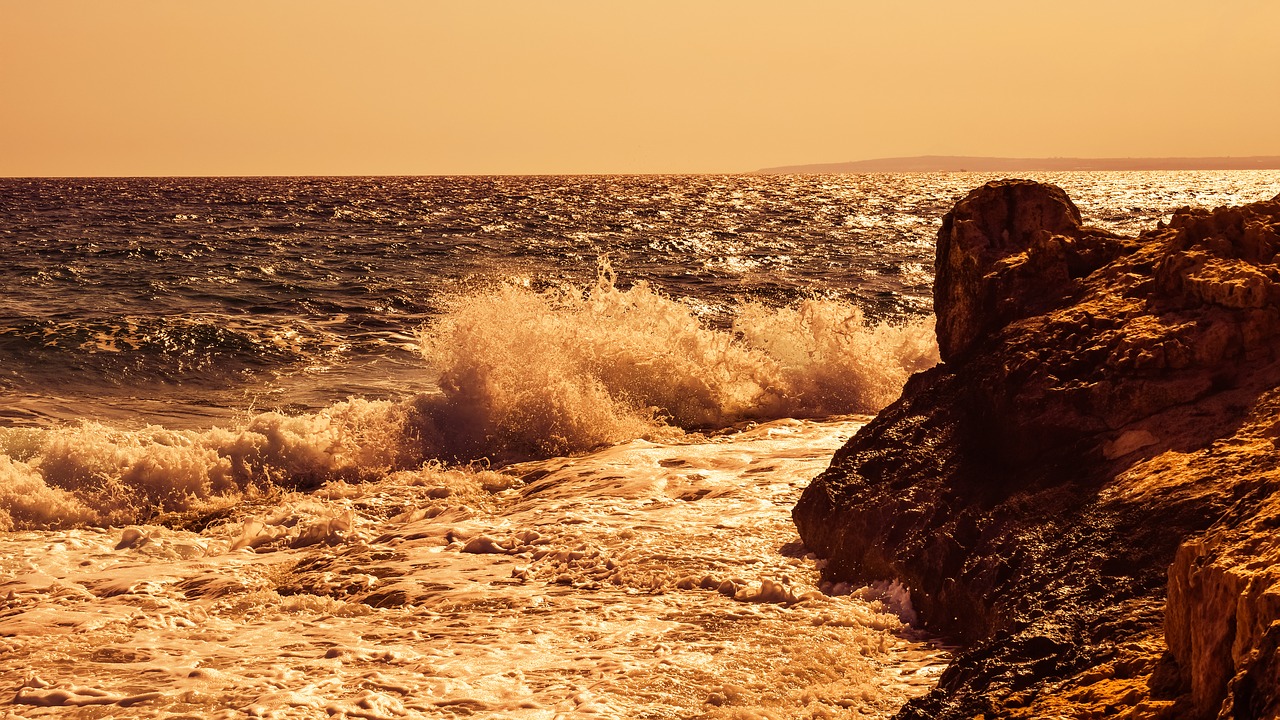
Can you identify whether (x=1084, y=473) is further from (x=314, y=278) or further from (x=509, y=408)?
(x=314, y=278)

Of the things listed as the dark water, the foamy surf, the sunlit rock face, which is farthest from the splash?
the sunlit rock face

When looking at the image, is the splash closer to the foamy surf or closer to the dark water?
the foamy surf

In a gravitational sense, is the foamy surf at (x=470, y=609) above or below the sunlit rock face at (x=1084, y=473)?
below

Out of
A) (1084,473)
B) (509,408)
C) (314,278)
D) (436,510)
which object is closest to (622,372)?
(509,408)

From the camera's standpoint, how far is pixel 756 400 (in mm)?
9883

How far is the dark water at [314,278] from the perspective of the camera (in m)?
11.9

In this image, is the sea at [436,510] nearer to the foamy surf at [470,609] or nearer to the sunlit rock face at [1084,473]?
the foamy surf at [470,609]

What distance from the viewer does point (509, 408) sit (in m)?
8.87

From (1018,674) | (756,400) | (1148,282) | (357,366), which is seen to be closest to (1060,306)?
(1148,282)

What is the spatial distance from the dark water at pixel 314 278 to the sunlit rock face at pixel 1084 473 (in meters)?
7.43

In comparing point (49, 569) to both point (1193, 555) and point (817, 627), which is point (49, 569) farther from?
point (1193, 555)

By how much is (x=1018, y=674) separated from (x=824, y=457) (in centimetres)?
453

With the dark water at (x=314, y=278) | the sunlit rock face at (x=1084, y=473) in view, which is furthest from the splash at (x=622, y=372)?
the sunlit rock face at (x=1084, y=473)

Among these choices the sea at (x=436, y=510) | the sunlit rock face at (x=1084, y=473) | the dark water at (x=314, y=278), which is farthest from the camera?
the dark water at (x=314, y=278)
